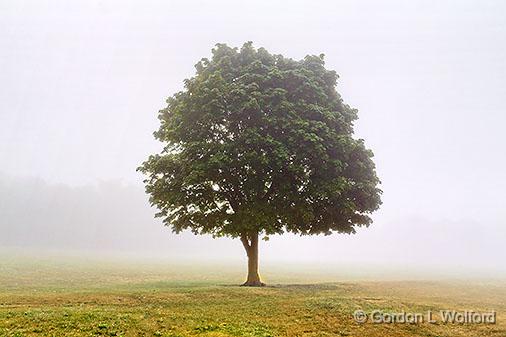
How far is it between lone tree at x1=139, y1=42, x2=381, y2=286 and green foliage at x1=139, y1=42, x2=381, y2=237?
92 millimetres

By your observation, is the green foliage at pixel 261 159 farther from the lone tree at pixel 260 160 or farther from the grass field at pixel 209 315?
the grass field at pixel 209 315

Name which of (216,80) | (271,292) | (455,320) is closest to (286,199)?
(271,292)

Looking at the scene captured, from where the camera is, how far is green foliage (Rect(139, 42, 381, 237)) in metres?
35.4

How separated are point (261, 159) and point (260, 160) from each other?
0.39 metres

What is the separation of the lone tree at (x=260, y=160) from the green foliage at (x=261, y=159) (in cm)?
9

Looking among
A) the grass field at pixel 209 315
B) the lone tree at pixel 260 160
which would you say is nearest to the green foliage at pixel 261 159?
the lone tree at pixel 260 160

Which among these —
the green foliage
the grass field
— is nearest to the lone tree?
the green foliage

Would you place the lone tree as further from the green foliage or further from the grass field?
the grass field

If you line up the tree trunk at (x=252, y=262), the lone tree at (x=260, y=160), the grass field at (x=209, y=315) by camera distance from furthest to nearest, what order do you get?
the tree trunk at (x=252, y=262)
the lone tree at (x=260, y=160)
the grass field at (x=209, y=315)

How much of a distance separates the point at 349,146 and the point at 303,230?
30.1ft

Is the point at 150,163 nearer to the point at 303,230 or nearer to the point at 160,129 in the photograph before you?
the point at 160,129

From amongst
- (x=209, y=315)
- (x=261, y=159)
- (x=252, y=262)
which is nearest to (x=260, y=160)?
(x=261, y=159)

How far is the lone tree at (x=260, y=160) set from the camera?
3541 cm

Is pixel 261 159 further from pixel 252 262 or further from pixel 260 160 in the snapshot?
pixel 252 262
